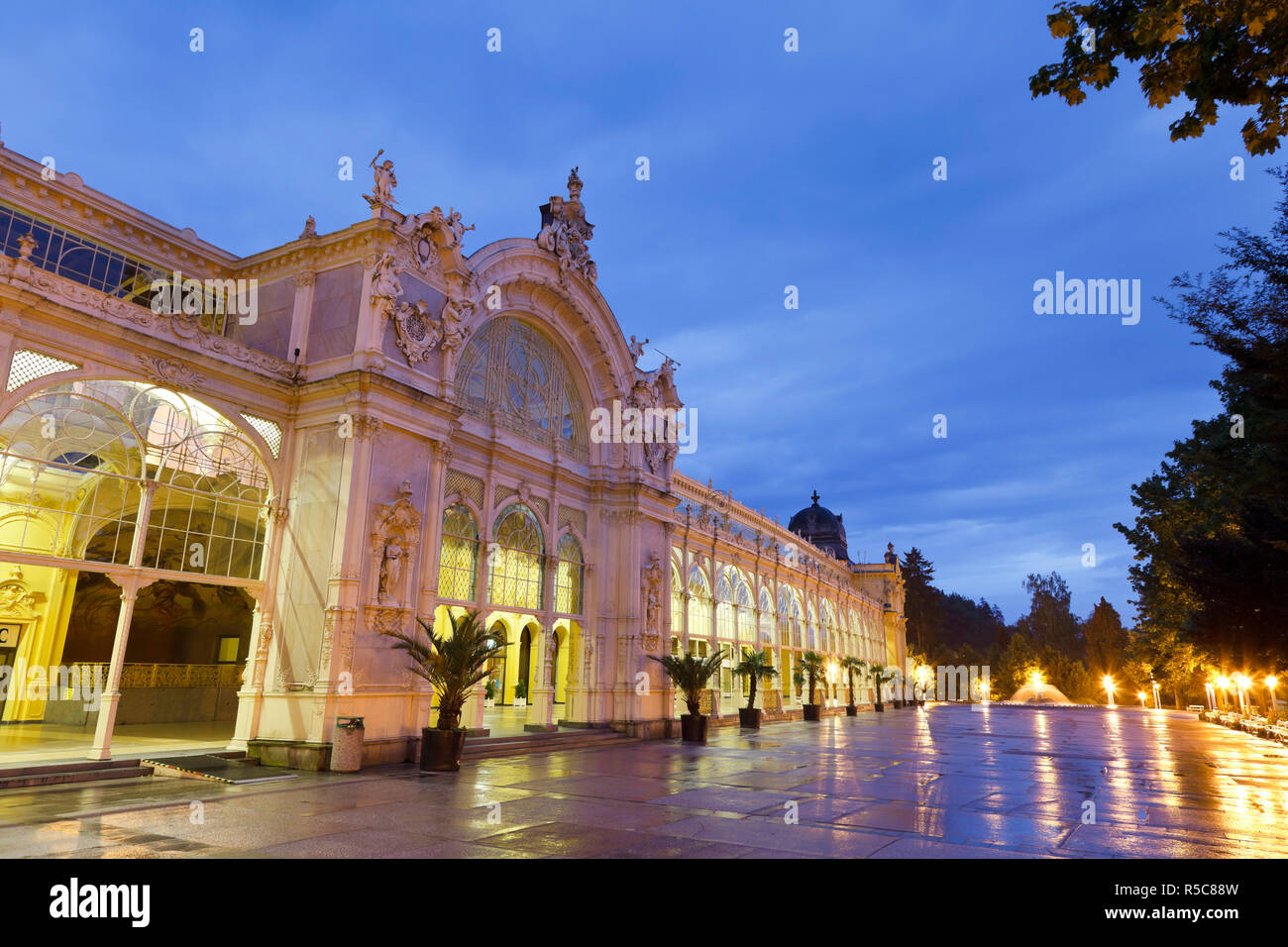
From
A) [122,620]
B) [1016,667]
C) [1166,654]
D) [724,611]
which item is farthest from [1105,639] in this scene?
[122,620]

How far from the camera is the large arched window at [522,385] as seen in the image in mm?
21766

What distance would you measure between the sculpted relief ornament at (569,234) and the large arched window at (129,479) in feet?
37.0

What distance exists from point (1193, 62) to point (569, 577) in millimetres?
20692

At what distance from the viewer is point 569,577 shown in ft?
81.6

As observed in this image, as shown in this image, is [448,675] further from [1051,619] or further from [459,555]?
[1051,619]

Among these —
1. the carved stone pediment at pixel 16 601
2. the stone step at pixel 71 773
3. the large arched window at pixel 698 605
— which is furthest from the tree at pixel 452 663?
the large arched window at pixel 698 605

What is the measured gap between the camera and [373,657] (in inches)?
644

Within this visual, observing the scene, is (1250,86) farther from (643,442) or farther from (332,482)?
(643,442)

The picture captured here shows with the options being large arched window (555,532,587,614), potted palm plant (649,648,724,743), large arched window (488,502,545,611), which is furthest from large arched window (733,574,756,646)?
large arched window (488,502,545,611)

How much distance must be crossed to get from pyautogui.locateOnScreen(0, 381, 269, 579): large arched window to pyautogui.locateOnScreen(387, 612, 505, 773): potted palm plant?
4220 mm

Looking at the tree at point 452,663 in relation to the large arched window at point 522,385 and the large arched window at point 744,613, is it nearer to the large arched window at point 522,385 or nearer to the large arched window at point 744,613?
the large arched window at point 522,385

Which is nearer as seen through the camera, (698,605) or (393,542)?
(393,542)

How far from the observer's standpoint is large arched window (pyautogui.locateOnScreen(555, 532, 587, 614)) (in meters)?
24.4
